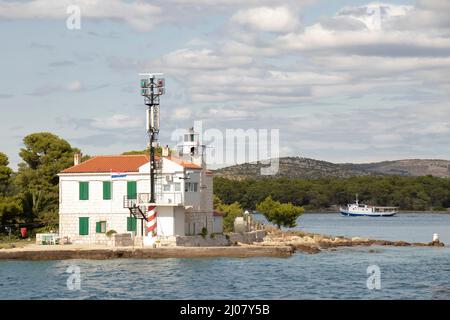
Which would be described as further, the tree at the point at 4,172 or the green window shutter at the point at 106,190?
the tree at the point at 4,172

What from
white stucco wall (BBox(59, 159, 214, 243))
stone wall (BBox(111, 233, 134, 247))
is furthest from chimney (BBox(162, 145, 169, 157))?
stone wall (BBox(111, 233, 134, 247))

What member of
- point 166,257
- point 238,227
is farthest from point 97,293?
point 238,227

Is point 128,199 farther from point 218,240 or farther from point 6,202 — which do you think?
point 6,202

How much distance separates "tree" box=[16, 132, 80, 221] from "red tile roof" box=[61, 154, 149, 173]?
805cm

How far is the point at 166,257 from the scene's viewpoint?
52.2m

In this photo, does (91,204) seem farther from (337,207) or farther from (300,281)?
(337,207)

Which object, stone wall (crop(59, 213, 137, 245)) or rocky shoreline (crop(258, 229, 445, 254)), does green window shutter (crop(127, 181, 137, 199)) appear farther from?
rocky shoreline (crop(258, 229, 445, 254))

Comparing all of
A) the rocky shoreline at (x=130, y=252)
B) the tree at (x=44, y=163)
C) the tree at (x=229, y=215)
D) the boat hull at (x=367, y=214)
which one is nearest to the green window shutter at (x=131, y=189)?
the rocky shoreline at (x=130, y=252)

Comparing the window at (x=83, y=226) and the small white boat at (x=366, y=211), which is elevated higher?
the small white boat at (x=366, y=211)

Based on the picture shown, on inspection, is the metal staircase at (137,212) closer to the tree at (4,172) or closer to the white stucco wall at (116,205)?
the white stucco wall at (116,205)

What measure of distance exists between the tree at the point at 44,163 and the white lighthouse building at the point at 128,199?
8.30 metres

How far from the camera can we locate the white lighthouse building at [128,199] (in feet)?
180

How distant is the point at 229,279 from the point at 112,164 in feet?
51.1

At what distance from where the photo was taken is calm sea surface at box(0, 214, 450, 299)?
39.3 meters
